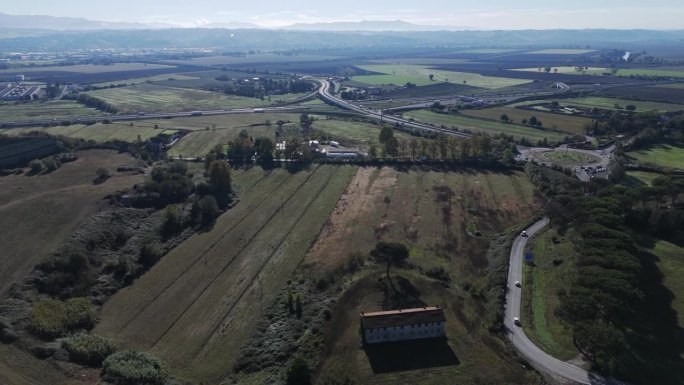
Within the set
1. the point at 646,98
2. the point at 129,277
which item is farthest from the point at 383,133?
the point at 646,98

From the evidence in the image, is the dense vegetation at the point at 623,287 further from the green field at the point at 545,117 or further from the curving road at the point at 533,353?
the green field at the point at 545,117

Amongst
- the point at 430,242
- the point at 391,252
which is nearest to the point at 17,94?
the point at 430,242

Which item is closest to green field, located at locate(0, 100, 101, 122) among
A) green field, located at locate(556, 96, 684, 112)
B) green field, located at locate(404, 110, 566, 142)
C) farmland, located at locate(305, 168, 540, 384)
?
green field, located at locate(404, 110, 566, 142)

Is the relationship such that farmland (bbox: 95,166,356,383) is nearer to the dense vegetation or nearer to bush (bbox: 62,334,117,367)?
bush (bbox: 62,334,117,367)

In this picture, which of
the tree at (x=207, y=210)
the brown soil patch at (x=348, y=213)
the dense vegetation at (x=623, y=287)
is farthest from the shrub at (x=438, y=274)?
the tree at (x=207, y=210)

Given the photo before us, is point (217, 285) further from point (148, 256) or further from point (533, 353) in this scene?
point (533, 353)

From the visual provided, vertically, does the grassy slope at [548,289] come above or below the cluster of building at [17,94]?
below
